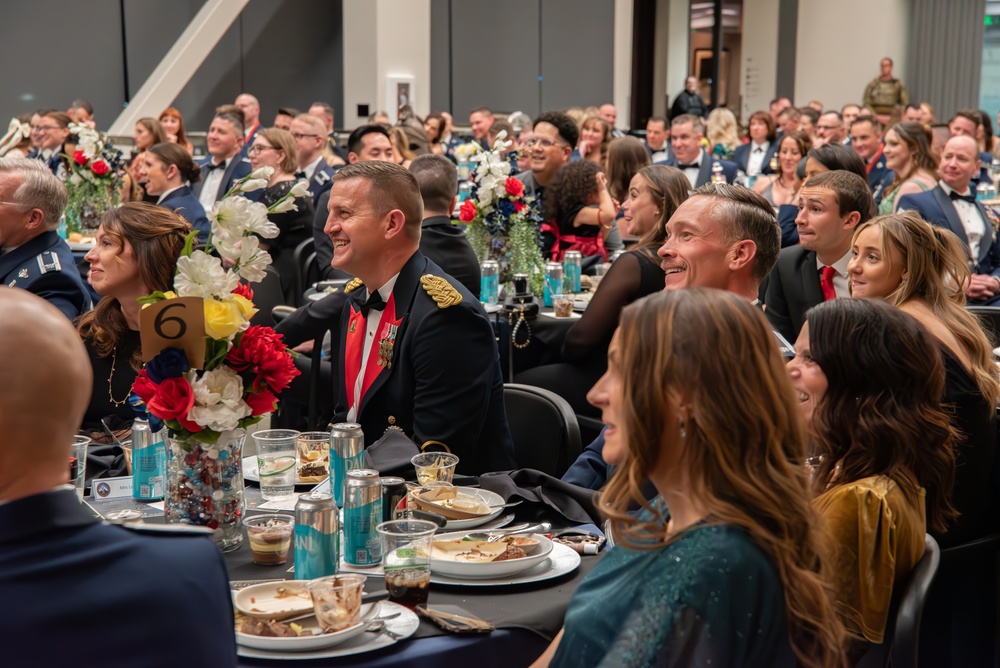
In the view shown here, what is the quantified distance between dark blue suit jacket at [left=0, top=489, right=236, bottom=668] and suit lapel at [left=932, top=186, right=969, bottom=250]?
5696mm

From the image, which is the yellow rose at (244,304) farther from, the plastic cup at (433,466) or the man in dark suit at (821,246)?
the man in dark suit at (821,246)

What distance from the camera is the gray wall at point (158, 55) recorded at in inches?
544

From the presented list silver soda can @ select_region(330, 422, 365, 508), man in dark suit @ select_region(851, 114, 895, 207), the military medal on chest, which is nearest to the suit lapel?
man in dark suit @ select_region(851, 114, 895, 207)

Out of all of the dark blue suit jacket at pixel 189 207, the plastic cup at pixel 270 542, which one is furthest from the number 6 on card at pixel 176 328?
the dark blue suit jacket at pixel 189 207

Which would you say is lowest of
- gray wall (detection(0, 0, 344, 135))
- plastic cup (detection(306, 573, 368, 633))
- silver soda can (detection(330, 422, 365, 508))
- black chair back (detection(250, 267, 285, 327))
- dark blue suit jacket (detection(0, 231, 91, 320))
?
black chair back (detection(250, 267, 285, 327))

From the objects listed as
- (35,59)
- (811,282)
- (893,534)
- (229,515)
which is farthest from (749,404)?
(35,59)

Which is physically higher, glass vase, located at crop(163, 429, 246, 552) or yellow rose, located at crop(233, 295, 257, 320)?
yellow rose, located at crop(233, 295, 257, 320)

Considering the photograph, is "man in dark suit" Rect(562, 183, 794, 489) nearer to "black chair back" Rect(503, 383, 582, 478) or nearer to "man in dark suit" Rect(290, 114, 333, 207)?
"black chair back" Rect(503, 383, 582, 478)

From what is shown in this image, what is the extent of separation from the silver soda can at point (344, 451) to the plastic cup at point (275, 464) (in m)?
0.16

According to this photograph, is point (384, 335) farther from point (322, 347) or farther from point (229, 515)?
point (322, 347)

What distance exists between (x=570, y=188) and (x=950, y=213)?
7.17 feet

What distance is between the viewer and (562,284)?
5.49 m

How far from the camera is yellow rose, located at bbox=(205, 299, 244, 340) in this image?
2.09 meters

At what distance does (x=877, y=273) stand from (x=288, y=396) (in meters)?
2.77
